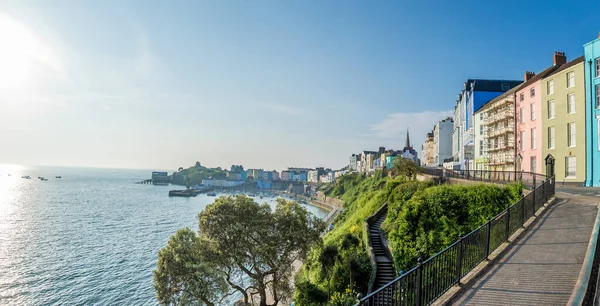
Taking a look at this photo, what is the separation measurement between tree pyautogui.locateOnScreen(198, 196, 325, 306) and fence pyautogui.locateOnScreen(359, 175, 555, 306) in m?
15.0

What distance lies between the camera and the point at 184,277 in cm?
2200

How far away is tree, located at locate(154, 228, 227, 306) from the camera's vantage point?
855 inches

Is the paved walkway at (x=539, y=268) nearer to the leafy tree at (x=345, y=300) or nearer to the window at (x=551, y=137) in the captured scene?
the leafy tree at (x=345, y=300)

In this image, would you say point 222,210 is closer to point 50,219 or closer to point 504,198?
point 504,198

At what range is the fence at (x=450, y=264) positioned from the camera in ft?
23.0

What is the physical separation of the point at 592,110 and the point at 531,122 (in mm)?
8217

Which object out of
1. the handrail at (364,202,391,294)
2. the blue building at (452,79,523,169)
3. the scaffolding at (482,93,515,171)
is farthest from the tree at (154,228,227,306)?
the blue building at (452,79,523,169)

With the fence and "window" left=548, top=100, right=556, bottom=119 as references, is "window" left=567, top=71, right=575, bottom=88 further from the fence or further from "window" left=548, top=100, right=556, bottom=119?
the fence

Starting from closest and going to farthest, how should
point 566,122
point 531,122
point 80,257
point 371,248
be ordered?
point 371,248
point 566,122
point 531,122
point 80,257

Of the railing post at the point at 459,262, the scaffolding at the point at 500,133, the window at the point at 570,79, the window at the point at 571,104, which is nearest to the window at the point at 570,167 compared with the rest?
the window at the point at 571,104

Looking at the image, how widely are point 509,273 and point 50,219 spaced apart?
8745 centimetres

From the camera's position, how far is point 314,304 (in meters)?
21.6

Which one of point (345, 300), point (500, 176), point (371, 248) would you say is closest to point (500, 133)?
point (500, 176)

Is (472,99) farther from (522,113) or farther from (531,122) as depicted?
(531,122)
